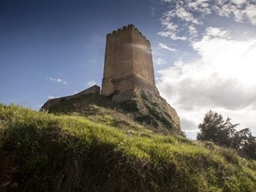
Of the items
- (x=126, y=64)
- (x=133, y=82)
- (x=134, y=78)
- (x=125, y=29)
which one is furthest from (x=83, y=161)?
(x=125, y=29)

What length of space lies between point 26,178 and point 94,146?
1.35 metres

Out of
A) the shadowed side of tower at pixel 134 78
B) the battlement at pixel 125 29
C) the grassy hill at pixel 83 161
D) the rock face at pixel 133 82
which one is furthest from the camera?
the battlement at pixel 125 29

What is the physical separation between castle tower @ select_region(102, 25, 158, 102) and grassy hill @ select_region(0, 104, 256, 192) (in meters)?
14.3

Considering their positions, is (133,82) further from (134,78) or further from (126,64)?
(126,64)

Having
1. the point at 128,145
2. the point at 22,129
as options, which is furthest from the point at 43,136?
the point at 128,145

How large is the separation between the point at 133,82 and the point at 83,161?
16679mm

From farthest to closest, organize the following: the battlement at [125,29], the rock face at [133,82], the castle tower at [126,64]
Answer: the battlement at [125,29] < the castle tower at [126,64] < the rock face at [133,82]

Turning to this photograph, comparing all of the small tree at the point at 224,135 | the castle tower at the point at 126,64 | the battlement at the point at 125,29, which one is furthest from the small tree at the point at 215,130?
Result: the battlement at the point at 125,29

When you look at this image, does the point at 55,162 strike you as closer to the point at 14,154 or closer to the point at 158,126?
the point at 14,154

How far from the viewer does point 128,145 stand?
5.19 metres

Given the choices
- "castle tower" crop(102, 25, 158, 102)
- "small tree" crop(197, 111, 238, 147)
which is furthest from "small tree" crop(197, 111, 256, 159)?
"castle tower" crop(102, 25, 158, 102)

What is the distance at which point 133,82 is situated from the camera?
20875 millimetres

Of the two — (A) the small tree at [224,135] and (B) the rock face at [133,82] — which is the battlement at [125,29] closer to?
(B) the rock face at [133,82]

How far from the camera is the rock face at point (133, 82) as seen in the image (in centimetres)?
1895
